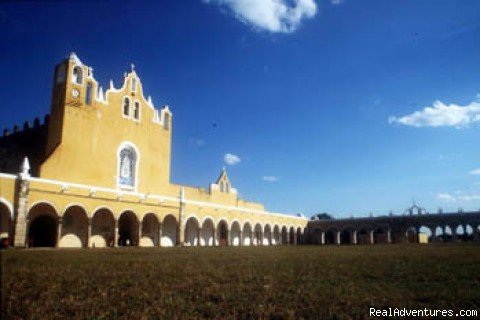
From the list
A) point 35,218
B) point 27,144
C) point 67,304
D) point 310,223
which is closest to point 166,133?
point 27,144

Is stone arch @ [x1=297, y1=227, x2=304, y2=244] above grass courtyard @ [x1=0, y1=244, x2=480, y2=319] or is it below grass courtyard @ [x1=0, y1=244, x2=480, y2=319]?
below

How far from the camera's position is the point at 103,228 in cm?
2772

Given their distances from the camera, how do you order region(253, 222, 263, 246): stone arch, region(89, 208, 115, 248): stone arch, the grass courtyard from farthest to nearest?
region(253, 222, 263, 246): stone arch, region(89, 208, 115, 248): stone arch, the grass courtyard

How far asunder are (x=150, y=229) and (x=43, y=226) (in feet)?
28.2

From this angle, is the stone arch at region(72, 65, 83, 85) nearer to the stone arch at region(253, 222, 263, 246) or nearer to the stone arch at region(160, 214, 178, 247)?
the stone arch at region(160, 214, 178, 247)

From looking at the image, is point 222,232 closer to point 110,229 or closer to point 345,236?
point 110,229

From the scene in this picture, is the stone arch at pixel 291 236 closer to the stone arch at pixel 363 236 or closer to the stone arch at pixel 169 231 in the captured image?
the stone arch at pixel 363 236

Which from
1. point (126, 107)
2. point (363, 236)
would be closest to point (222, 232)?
point (126, 107)

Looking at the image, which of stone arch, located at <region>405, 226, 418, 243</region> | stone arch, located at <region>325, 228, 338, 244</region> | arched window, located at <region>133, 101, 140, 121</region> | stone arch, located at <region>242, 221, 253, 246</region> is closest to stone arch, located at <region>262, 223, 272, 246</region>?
stone arch, located at <region>242, 221, 253, 246</region>

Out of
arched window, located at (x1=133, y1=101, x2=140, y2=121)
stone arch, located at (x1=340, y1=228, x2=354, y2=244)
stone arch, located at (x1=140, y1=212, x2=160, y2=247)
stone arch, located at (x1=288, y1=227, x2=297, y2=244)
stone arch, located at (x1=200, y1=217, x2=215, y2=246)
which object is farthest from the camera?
stone arch, located at (x1=340, y1=228, x2=354, y2=244)

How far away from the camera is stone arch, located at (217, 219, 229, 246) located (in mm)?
40125

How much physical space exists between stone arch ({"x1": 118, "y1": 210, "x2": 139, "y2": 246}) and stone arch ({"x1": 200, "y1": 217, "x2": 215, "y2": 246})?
9068 millimetres

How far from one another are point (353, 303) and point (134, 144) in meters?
29.3

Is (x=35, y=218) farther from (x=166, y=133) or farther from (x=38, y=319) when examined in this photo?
(x=38, y=319)
